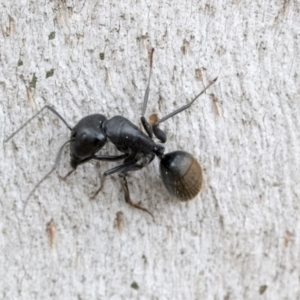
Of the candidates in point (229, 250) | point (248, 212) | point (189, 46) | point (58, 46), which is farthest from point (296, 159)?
point (58, 46)

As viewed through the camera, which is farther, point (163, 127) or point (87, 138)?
point (163, 127)

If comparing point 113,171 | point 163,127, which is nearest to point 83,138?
point 113,171

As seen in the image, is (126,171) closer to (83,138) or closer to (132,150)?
(132,150)

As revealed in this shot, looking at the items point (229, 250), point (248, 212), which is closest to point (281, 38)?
point (248, 212)

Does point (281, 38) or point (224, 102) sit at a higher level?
point (281, 38)

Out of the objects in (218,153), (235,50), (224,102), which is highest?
(235,50)

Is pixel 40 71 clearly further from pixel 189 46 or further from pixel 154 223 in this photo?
pixel 154 223

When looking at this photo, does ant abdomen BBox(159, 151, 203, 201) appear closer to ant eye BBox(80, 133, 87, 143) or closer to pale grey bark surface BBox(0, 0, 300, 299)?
pale grey bark surface BBox(0, 0, 300, 299)
